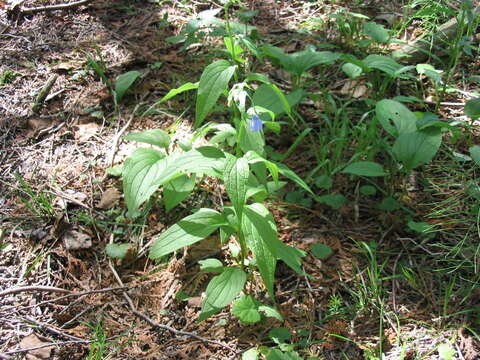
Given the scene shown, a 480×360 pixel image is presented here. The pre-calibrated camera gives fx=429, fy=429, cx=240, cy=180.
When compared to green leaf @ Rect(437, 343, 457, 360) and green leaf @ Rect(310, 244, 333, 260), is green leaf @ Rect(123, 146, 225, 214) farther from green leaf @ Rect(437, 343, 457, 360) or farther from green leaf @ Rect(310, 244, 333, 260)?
green leaf @ Rect(437, 343, 457, 360)

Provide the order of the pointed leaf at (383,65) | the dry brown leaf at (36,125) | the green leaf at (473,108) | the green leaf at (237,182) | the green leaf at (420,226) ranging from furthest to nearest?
the dry brown leaf at (36,125) → the pointed leaf at (383,65) → the green leaf at (473,108) → the green leaf at (420,226) → the green leaf at (237,182)

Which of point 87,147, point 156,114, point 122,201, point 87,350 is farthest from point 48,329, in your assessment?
point 156,114

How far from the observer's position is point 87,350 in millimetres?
1819

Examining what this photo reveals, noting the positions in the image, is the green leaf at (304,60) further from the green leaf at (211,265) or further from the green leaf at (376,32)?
the green leaf at (211,265)

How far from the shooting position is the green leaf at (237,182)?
1.60 metres

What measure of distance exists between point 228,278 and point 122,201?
2.87 ft

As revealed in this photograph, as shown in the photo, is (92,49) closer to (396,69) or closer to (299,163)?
(299,163)

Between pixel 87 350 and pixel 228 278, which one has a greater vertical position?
pixel 228 278

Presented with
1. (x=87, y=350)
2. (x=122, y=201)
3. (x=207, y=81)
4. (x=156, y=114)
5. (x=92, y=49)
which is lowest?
(x=87, y=350)

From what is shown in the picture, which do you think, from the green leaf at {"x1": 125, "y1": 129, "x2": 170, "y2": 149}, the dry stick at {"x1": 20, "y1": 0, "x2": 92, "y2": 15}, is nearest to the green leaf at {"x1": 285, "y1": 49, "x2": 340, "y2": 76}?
the green leaf at {"x1": 125, "y1": 129, "x2": 170, "y2": 149}

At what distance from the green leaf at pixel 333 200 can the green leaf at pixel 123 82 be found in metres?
1.49

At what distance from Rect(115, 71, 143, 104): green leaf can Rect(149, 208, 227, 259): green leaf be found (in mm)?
1336

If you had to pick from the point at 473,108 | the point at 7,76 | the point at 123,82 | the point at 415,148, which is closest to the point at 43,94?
the point at 7,76

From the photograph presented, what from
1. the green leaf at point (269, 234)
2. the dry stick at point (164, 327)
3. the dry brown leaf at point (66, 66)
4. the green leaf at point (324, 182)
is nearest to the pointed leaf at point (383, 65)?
the green leaf at point (324, 182)
